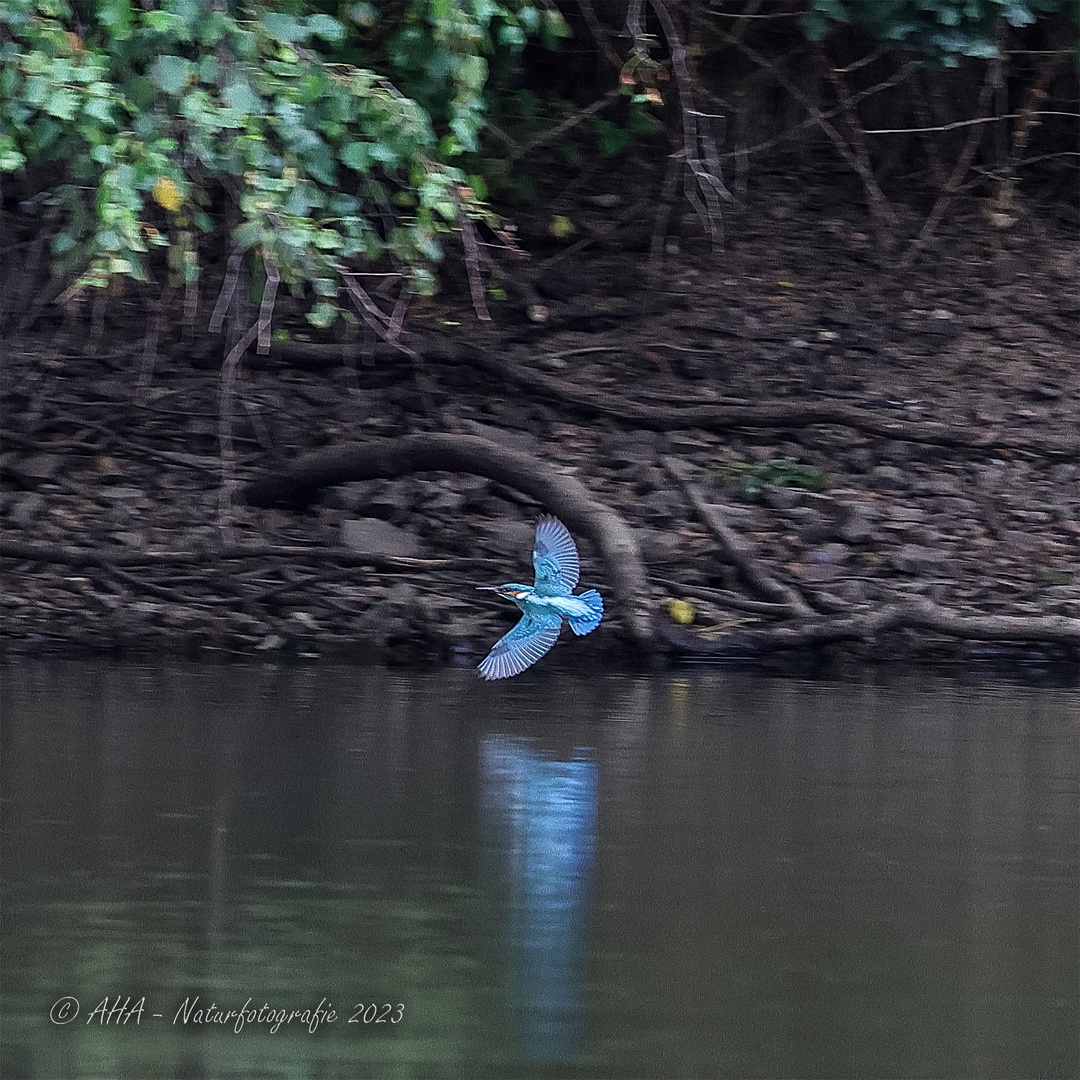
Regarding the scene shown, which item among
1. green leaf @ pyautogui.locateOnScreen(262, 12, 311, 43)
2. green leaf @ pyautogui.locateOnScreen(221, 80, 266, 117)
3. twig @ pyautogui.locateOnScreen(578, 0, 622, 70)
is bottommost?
green leaf @ pyautogui.locateOnScreen(221, 80, 266, 117)

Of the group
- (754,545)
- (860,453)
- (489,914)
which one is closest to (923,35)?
(860,453)

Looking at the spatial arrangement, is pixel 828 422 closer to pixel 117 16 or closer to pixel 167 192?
pixel 167 192

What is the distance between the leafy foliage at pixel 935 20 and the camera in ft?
32.6

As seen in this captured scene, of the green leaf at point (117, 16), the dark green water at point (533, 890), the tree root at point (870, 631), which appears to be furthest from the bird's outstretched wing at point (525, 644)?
the green leaf at point (117, 16)

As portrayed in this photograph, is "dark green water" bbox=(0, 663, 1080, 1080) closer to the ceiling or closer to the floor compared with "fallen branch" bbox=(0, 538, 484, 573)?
closer to the floor

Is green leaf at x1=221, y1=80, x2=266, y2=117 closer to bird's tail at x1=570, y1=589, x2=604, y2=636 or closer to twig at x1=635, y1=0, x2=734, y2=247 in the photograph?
twig at x1=635, y1=0, x2=734, y2=247

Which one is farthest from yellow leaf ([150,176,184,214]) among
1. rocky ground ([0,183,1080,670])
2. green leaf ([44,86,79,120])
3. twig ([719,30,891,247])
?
twig ([719,30,891,247])

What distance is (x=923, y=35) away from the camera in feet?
33.5

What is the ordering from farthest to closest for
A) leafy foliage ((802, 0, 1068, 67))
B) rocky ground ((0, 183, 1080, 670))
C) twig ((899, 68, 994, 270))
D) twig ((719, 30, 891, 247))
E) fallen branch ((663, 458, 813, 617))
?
twig ((899, 68, 994, 270))
twig ((719, 30, 891, 247))
leafy foliage ((802, 0, 1068, 67))
fallen branch ((663, 458, 813, 617))
rocky ground ((0, 183, 1080, 670))

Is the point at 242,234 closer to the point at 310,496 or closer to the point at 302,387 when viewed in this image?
the point at 310,496

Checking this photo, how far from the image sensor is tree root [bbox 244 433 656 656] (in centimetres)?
868

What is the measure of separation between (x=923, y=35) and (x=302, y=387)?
4134mm

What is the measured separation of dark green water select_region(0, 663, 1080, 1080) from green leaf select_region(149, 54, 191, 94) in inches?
93.3

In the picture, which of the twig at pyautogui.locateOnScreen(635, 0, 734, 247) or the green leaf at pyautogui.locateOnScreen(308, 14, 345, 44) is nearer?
the green leaf at pyautogui.locateOnScreen(308, 14, 345, 44)
